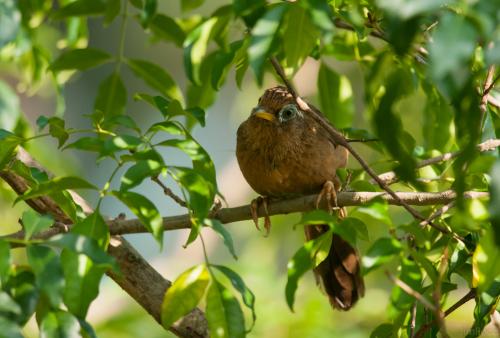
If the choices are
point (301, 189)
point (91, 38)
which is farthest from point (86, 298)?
point (91, 38)

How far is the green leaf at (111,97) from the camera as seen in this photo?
151 inches

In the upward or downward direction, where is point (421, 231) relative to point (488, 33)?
downward

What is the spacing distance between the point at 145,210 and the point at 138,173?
11 centimetres

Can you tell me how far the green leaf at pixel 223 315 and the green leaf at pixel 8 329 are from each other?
60cm

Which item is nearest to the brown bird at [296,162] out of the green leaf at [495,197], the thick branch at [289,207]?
the thick branch at [289,207]

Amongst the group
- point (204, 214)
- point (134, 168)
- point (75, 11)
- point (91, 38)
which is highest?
point (91, 38)

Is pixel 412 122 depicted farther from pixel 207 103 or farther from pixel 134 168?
pixel 134 168

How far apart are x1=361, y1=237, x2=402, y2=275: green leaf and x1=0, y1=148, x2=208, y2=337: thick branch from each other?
1.47m

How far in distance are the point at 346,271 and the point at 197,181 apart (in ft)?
6.91

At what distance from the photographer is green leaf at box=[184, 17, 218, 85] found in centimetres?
278

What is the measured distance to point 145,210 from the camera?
2.35 metres

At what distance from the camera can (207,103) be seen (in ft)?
12.6

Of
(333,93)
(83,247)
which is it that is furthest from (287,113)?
(83,247)

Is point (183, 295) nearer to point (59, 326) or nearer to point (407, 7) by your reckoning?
point (59, 326)
